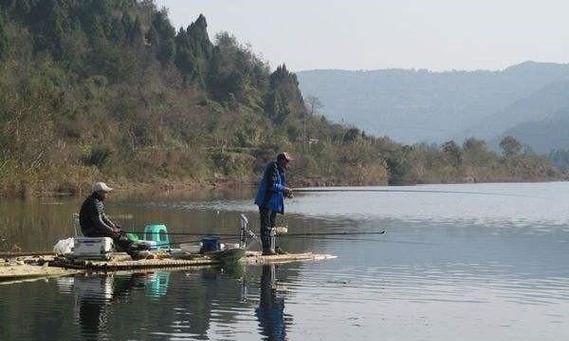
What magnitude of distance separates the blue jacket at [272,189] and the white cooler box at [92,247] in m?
4.49

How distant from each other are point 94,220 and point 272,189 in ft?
16.0

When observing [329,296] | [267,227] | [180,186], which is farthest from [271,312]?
[180,186]

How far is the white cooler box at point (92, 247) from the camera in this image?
21.6 meters

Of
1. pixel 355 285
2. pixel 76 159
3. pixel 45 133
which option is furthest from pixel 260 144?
pixel 355 285

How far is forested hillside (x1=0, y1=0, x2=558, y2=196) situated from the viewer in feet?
211

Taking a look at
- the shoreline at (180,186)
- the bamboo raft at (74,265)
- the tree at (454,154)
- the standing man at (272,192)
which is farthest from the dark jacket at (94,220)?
the tree at (454,154)

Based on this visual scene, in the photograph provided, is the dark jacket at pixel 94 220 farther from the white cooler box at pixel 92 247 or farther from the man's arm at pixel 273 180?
the man's arm at pixel 273 180

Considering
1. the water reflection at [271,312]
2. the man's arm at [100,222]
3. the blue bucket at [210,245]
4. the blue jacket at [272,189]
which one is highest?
the blue jacket at [272,189]

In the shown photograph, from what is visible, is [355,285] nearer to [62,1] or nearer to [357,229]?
[357,229]

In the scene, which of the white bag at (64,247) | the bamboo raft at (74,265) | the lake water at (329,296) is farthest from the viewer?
the white bag at (64,247)

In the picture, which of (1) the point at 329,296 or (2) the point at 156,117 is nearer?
(1) the point at 329,296

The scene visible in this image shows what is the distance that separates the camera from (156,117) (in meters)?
102

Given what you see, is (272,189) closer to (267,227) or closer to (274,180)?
(274,180)

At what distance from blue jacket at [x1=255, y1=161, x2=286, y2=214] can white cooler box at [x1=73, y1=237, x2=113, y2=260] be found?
177 inches
